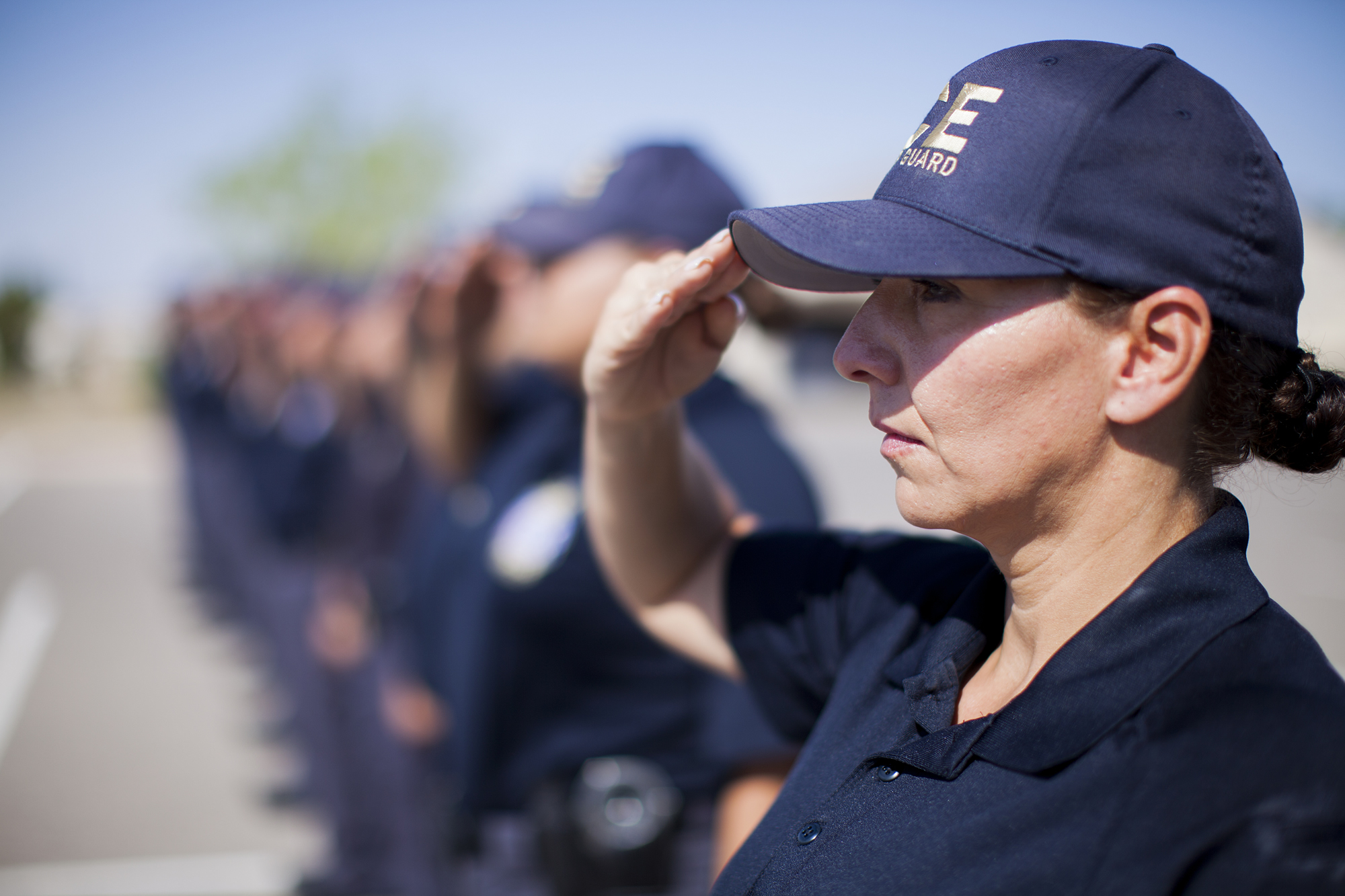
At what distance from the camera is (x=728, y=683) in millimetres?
1777

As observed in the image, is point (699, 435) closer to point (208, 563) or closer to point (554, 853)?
point (554, 853)

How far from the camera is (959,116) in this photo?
3.60 ft

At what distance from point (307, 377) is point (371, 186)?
28.7m

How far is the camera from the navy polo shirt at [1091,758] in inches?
32.3

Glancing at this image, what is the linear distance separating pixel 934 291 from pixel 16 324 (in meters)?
27.8

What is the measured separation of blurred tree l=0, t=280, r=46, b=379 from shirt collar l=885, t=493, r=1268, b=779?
2768 centimetres

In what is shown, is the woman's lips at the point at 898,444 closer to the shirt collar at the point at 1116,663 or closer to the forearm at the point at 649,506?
the shirt collar at the point at 1116,663

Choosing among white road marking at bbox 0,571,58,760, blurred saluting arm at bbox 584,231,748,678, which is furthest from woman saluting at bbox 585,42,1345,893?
white road marking at bbox 0,571,58,760

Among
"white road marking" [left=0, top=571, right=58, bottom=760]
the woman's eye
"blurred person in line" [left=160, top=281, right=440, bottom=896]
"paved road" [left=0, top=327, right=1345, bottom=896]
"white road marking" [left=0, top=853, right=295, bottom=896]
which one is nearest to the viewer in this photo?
the woman's eye

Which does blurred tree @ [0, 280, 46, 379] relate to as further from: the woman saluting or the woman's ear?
the woman's ear

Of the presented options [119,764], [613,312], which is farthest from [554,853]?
[119,764]

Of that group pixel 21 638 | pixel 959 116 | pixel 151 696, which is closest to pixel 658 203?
pixel 959 116

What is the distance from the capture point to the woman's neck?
3.47 ft

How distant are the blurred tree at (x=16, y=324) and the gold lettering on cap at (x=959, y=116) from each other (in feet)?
90.3
